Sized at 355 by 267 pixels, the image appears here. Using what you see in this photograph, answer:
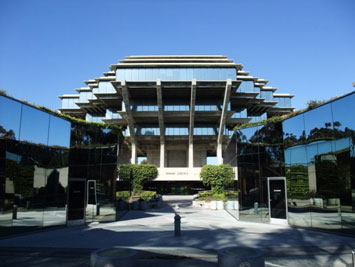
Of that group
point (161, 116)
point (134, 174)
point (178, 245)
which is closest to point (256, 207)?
point (178, 245)

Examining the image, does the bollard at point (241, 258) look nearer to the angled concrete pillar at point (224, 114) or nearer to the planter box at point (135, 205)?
the planter box at point (135, 205)

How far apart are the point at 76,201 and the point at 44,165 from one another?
9.06ft

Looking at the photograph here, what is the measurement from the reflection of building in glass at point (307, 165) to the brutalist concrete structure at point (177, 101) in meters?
30.5

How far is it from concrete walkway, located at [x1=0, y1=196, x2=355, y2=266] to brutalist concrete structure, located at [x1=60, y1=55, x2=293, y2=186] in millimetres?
35003

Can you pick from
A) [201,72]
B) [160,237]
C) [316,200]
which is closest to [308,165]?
[316,200]

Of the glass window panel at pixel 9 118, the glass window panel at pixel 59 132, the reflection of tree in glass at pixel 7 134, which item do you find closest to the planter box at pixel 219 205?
the glass window panel at pixel 59 132

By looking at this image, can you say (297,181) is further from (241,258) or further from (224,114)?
(224,114)

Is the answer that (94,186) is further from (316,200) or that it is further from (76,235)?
(316,200)

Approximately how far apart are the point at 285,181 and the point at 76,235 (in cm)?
1063

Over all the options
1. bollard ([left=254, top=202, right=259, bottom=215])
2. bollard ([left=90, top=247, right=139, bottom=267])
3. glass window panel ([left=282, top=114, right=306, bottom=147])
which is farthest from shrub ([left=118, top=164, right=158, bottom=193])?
bollard ([left=90, top=247, right=139, bottom=267])

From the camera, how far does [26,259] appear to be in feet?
25.3

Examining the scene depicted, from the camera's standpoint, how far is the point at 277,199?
1443 cm

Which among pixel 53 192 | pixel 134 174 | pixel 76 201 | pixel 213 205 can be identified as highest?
pixel 134 174

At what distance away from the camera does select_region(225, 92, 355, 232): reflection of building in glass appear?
10961mm
